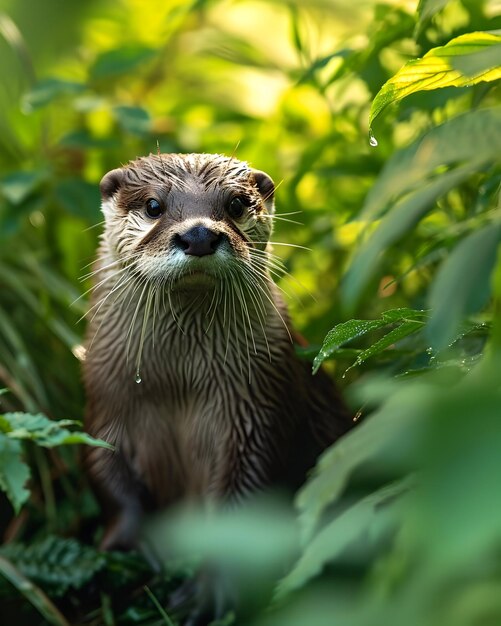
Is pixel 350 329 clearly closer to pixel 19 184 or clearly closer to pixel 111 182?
pixel 111 182

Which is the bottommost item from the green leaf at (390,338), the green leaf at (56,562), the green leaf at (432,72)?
the green leaf at (56,562)

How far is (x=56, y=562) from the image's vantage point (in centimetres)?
200

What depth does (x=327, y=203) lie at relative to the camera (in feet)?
9.37

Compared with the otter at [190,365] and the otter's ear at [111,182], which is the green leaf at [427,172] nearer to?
the otter at [190,365]

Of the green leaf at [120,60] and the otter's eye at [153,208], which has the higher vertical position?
the green leaf at [120,60]

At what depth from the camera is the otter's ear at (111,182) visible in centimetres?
192

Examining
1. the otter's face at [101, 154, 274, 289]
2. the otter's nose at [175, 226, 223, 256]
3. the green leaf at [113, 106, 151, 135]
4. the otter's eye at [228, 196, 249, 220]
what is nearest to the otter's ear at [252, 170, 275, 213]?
the otter's face at [101, 154, 274, 289]

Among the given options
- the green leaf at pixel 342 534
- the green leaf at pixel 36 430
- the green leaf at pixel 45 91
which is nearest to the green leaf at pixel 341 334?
the green leaf at pixel 342 534

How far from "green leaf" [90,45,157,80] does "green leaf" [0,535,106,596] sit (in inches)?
54.2

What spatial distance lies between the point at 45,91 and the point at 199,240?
3.78 feet

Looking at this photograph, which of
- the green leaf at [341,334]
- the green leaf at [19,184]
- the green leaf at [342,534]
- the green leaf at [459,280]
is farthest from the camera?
the green leaf at [19,184]

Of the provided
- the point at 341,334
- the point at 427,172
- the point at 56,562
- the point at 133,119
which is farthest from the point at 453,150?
the point at 133,119

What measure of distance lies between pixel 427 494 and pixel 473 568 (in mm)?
163

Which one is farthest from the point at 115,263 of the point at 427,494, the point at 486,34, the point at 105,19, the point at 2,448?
the point at 105,19
